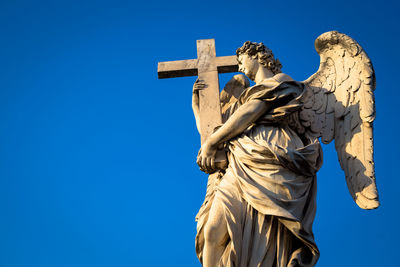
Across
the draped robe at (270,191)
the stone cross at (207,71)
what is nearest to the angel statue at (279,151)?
the draped robe at (270,191)

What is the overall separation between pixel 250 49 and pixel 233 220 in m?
2.28

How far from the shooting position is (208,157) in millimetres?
7785

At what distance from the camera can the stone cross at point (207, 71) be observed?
8.16 m

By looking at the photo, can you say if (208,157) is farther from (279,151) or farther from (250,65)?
(250,65)

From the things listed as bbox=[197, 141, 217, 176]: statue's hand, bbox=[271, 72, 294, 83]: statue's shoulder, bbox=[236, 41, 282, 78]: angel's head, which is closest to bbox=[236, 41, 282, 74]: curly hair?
bbox=[236, 41, 282, 78]: angel's head

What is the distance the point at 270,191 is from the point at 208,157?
3.21ft

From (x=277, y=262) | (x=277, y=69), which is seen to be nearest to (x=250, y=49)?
(x=277, y=69)

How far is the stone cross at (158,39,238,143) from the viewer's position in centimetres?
816

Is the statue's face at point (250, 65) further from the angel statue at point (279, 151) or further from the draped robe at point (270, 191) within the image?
the draped robe at point (270, 191)

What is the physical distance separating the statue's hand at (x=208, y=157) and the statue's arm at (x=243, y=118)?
170 mm

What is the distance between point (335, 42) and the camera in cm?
841

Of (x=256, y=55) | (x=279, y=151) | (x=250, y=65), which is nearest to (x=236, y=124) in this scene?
(x=279, y=151)

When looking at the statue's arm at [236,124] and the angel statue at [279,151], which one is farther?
the statue's arm at [236,124]

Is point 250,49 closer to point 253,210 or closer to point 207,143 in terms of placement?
point 207,143
